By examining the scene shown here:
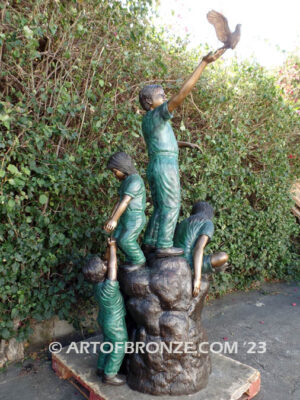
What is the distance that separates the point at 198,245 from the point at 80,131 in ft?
6.15

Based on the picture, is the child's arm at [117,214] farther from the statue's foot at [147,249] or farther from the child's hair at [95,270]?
the statue's foot at [147,249]

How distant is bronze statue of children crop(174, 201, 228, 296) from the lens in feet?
8.85

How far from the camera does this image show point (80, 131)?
3.53 metres

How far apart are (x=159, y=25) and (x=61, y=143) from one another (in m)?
2.40

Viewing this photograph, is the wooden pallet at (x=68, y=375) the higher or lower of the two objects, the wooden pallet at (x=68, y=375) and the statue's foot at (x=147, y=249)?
the lower

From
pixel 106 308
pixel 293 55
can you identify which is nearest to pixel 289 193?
pixel 293 55

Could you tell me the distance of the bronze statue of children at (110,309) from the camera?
2.53 meters

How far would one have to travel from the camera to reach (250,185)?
17.8ft

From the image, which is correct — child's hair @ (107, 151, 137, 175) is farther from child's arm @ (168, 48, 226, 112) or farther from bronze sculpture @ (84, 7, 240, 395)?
child's arm @ (168, 48, 226, 112)

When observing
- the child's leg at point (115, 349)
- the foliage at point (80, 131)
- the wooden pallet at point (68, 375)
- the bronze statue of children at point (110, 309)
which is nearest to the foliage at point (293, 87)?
the foliage at point (80, 131)

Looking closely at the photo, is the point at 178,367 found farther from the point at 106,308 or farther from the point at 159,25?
the point at 159,25

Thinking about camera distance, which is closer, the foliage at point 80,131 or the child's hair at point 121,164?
the child's hair at point 121,164

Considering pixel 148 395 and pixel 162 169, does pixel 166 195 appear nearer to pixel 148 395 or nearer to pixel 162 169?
pixel 162 169

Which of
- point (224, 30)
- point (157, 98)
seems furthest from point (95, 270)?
point (224, 30)
